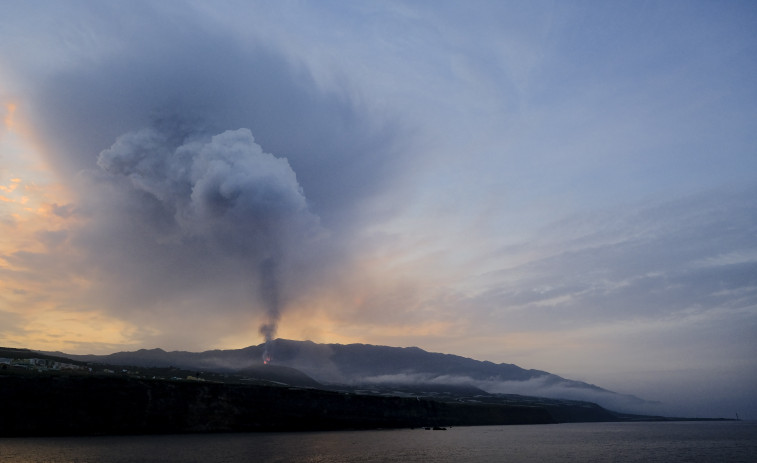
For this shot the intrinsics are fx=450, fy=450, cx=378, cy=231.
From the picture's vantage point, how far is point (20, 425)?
322 feet

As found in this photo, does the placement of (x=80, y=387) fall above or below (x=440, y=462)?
above

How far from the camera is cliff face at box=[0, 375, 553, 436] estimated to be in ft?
329

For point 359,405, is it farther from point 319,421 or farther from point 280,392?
point 280,392

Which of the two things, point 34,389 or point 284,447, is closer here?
point 284,447

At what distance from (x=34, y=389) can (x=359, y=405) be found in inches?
4324

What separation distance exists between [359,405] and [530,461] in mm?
108958

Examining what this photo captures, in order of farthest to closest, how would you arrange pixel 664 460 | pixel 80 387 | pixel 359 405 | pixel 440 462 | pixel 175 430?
pixel 359 405 → pixel 175 430 → pixel 80 387 → pixel 664 460 → pixel 440 462

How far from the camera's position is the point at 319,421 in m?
159

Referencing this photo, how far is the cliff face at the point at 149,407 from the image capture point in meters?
100

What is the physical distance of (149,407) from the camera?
11675 cm

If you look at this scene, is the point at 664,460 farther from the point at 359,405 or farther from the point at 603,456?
the point at 359,405

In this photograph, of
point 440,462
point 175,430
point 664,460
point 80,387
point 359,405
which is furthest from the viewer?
point 359,405

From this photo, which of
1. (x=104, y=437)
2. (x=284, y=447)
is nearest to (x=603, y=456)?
(x=284, y=447)

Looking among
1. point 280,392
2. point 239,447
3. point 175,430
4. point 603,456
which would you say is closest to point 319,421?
point 280,392
